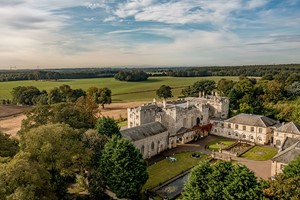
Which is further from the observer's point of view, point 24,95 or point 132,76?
point 132,76

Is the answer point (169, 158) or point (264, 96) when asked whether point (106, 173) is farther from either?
point (264, 96)

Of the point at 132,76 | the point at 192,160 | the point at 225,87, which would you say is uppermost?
the point at 132,76

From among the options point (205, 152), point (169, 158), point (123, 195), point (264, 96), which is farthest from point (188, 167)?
point (264, 96)

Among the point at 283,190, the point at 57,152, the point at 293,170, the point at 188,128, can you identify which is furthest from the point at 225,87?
the point at 57,152

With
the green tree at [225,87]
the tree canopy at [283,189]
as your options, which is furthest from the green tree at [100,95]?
the tree canopy at [283,189]

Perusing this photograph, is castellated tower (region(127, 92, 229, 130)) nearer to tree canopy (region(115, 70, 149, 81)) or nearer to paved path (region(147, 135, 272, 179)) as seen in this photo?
paved path (region(147, 135, 272, 179))

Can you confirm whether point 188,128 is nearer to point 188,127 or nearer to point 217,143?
point 188,127

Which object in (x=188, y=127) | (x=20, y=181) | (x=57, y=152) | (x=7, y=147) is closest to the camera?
(x=20, y=181)
